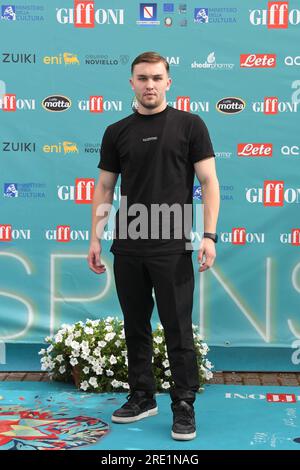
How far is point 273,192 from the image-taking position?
15.2 feet

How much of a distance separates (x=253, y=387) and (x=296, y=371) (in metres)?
0.46

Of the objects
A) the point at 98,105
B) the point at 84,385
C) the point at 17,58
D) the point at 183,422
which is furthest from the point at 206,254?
the point at 17,58

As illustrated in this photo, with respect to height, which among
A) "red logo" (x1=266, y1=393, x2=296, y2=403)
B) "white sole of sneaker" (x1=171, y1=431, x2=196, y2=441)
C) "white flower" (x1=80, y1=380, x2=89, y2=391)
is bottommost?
"red logo" (x1=266, y1=393, x2=296, y2=403)

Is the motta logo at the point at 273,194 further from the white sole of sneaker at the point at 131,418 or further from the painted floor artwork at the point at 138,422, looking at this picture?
the white sole of sneaker at the point at 131,418

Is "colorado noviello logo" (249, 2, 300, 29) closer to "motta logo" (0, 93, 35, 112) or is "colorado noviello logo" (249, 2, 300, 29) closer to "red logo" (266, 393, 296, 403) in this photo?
"motta logo" (0, 93, 35, 112)

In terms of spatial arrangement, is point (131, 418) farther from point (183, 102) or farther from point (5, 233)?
point (183, 102)

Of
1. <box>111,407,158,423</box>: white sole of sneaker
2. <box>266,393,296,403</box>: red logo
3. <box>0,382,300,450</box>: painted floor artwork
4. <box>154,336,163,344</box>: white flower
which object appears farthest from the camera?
<box>154,336,163,344</box>: white flower

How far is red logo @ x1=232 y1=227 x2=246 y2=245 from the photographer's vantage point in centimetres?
466

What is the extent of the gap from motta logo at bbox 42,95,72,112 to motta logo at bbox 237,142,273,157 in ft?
3.56

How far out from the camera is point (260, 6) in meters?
4.52

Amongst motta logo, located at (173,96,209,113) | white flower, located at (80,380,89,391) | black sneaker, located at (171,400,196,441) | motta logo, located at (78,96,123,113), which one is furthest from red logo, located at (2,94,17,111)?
black sneaker, located at (171,400,196,441)

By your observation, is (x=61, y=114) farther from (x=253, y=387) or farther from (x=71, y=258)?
(x=253, y=387)

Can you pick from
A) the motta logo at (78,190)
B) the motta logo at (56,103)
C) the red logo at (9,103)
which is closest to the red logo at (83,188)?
the motta logo at (78,190)
